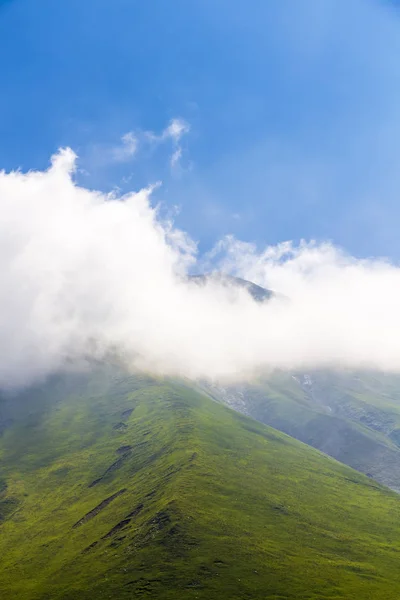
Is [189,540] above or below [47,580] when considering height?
above

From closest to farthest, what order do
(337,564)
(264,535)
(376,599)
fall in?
(376,599) < (337,564) < (264,535)

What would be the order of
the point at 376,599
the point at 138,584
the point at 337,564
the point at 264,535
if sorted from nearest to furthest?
1. the point at 376,599
2. the point at 138,584
3. the point at 337,564
4. the point at 264,535

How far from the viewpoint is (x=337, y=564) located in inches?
7028

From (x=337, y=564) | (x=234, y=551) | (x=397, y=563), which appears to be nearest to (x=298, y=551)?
(x=337, y=564)

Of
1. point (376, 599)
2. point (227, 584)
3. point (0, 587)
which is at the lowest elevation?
point (0, 587)

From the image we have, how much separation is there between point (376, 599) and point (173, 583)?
2492 inches

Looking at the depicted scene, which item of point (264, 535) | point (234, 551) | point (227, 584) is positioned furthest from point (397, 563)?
point (227, 584)

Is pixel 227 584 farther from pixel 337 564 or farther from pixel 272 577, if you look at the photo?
pixel 337 564

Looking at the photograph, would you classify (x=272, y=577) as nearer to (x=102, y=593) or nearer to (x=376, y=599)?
(x=376, y=599)

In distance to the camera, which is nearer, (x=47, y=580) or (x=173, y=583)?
(x=173, y=583)

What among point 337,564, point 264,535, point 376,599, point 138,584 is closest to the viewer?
point 376,599

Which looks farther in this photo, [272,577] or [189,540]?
[189,540]

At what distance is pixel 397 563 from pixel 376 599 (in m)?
46.9

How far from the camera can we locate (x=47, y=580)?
183 m
